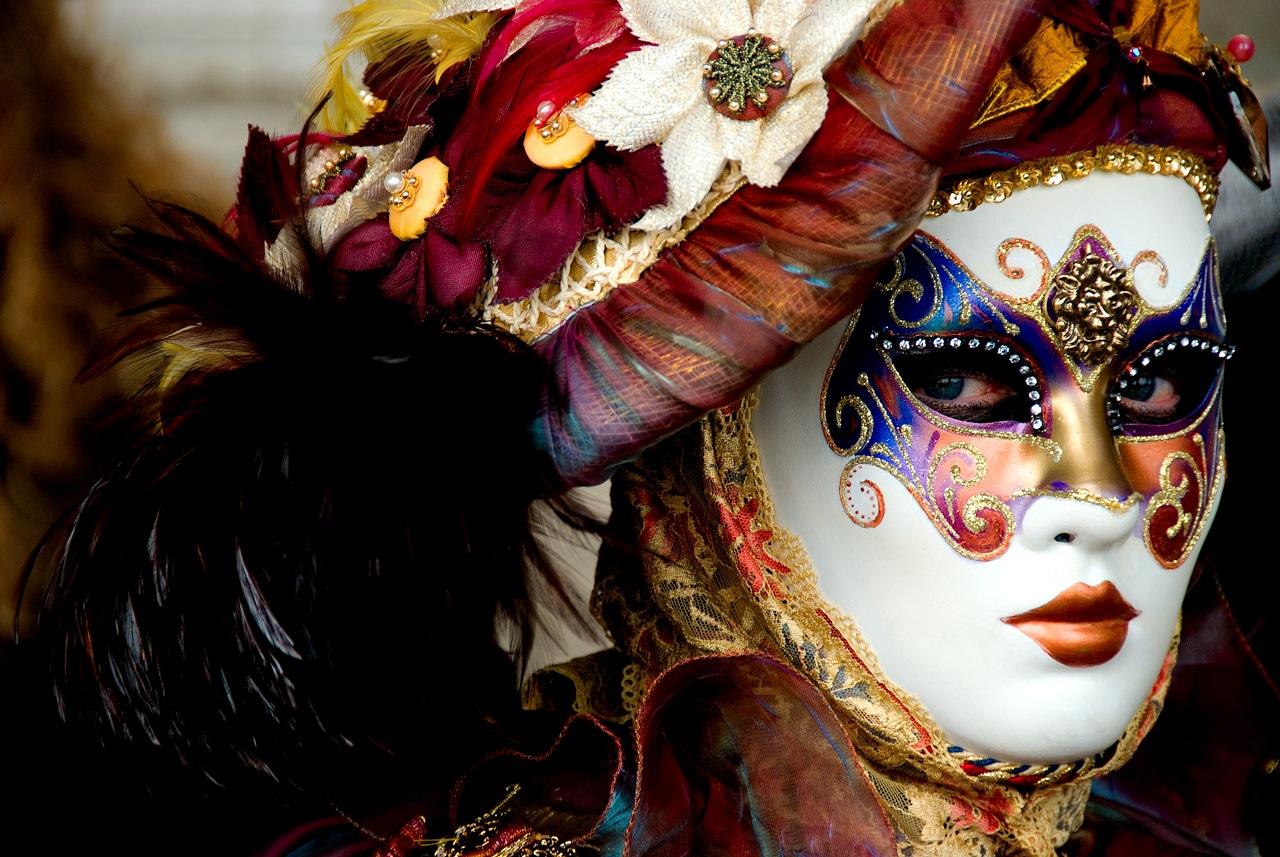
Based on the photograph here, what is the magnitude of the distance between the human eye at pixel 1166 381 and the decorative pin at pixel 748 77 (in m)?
0.40

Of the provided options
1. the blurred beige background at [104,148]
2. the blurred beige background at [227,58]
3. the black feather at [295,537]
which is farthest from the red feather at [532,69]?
the blurred beige background at [227,58]

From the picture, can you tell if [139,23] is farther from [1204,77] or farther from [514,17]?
[1204,77]

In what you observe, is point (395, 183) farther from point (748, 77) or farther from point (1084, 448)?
point (1084, 448)

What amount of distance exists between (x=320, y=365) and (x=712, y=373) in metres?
0.30

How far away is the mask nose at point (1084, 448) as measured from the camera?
37.3 inches

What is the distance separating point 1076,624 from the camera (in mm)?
970

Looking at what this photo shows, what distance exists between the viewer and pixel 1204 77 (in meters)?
1.06

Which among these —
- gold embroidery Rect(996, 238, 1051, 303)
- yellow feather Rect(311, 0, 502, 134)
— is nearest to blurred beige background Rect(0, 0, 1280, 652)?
yellow feather Rect(311, 0, 502, 134)

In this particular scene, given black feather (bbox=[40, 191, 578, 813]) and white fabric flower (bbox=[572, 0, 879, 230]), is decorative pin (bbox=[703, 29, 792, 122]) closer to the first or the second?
white fabric flower (bbox=[572, 0, 879, 230])

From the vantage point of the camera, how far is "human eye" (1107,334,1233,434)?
3.26ft

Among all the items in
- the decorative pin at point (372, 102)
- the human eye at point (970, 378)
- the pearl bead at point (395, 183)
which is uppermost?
the decorative pin at point (372, 102)

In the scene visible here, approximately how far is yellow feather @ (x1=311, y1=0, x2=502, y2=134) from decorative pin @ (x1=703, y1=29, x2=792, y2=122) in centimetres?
26

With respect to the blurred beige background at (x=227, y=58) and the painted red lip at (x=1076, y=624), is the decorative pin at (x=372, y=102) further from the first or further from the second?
the blurred beige background at (x=227, y=58)

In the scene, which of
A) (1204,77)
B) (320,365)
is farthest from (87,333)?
(1204,77)
